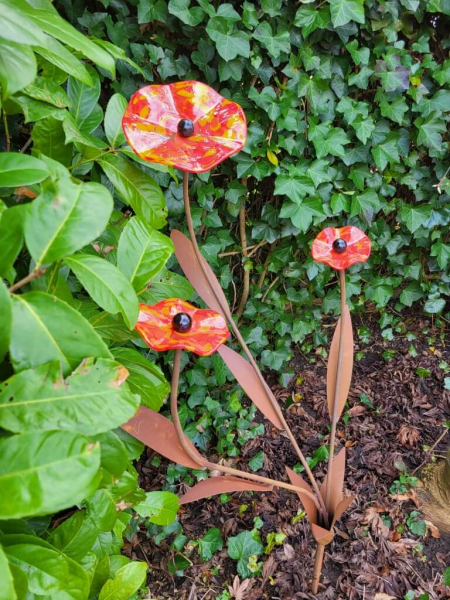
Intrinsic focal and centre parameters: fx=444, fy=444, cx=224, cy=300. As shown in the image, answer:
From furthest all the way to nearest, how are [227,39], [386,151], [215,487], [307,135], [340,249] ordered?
[386,151]
[307,135]
[227,39]
[340,249]
[215,487]

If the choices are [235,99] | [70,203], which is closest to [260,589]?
[70,203]

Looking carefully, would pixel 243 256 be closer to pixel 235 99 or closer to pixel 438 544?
pixel 235 99

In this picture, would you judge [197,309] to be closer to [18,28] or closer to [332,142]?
[18,28]

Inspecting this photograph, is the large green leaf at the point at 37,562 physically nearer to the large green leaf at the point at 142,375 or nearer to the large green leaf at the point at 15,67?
the large green leaf at the point at 142,375

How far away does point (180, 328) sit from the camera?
768mm

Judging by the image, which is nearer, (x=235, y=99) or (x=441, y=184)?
(x=235, y=99)

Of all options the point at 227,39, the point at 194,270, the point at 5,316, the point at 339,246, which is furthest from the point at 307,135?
the point at 5,316

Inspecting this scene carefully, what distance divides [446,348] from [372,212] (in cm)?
84

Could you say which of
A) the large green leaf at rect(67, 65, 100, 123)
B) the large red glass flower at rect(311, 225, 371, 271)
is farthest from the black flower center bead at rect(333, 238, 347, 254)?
the large green leaf at rect(67, 65, 100, 123)

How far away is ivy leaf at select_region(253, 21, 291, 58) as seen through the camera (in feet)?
4.79

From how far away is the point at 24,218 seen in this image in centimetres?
52

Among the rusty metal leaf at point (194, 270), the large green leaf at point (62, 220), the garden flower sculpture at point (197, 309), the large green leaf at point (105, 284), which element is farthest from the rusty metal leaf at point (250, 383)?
the large green leaf at point (62, 220)

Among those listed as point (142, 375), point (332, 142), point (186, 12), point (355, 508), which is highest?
point (186, 12)

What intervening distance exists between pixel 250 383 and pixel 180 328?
1.64 feet
